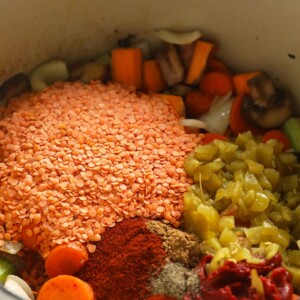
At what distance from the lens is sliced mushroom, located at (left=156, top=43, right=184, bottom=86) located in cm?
198

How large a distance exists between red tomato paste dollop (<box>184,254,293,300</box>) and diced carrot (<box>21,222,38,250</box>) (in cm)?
43

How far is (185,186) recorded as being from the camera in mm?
1740

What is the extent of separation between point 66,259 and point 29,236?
0.13m

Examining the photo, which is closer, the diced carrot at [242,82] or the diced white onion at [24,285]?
the diced white onion at [24,285]

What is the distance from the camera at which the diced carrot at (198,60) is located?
1978 millimetres

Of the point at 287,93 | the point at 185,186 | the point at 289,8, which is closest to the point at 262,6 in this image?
the point at 289,8

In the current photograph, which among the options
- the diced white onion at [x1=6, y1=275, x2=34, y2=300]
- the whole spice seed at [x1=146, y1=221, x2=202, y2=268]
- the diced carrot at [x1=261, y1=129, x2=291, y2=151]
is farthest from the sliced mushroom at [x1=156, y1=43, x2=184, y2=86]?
the diced white onion at [x1=6, y1=275, x2=34, y2=300]

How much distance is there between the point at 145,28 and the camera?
204 centimetres

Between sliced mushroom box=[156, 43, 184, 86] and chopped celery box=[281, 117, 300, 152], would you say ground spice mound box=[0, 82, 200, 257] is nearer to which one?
sliced mushroom box=[156, 43, 184, 86]

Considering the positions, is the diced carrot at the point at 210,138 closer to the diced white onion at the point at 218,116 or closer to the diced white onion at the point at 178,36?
the diced white onion at the point at 218,116

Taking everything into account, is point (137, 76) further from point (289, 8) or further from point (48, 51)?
point (289, 8)

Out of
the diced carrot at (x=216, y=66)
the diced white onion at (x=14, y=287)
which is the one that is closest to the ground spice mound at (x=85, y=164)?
the diced white onion at (x=14, y=287)

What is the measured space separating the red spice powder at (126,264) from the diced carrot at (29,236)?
0.15 metres

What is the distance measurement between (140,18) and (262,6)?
39cm
